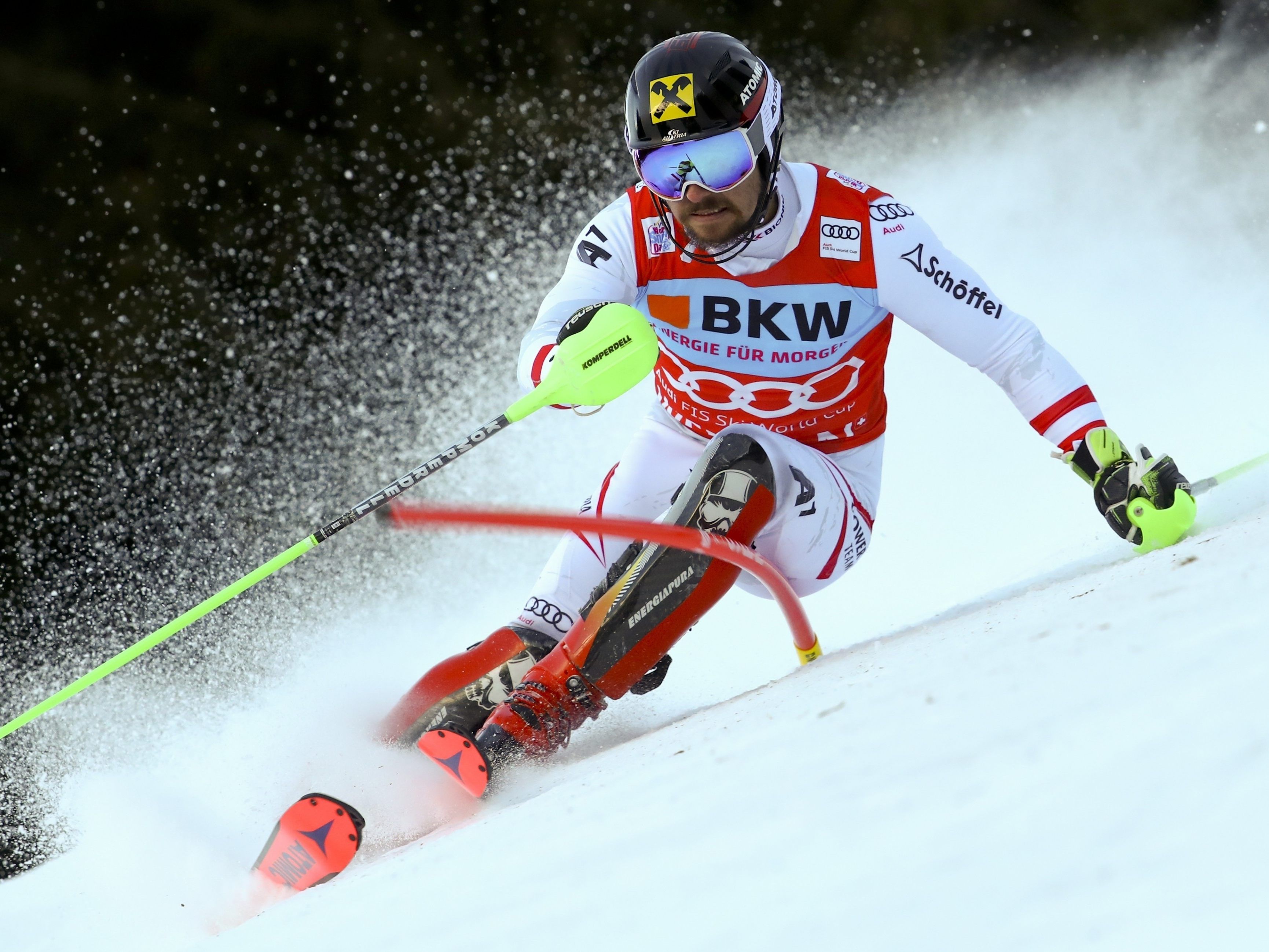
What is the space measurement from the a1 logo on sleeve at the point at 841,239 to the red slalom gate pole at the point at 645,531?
2.01ft

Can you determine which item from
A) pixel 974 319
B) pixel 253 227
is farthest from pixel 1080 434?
pixel 253 227

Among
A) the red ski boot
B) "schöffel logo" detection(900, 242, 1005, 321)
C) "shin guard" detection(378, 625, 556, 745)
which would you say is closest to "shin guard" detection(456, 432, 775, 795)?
the red ski boot

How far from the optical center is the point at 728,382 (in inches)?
84.8

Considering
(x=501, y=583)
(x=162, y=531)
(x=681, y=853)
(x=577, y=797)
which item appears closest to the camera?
(x=681, y=853)

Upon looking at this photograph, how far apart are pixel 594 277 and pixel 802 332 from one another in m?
0.43

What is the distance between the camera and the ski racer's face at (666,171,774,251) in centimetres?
189

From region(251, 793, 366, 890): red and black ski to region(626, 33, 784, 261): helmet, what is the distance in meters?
1.22

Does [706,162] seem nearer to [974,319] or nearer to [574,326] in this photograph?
[574,326]

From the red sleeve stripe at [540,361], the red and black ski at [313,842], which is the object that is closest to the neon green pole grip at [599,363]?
the red sleeve stripe at [540,361]

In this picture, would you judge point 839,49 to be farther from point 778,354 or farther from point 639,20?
point 778,354

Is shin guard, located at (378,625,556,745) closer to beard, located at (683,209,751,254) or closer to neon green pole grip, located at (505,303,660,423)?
neon green pole grip, located at (505,303,660,423)

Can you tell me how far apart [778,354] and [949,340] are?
338 mm

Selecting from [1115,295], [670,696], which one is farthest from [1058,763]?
[1115,295]

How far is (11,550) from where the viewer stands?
181 inches
